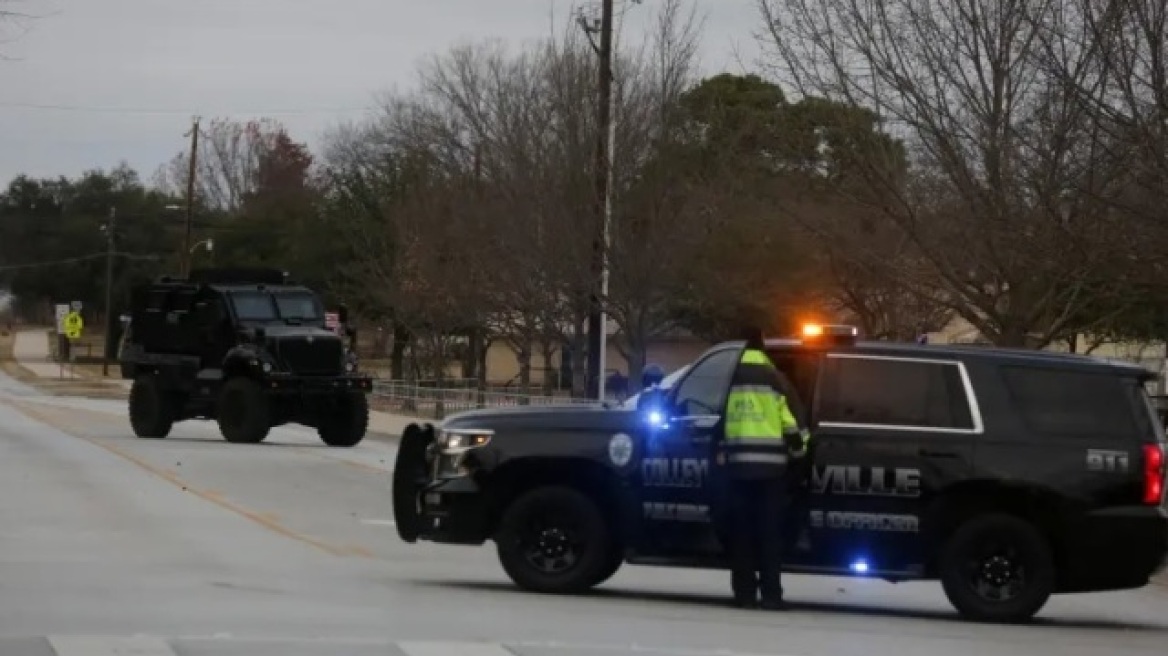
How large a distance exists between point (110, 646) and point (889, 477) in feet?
17.3

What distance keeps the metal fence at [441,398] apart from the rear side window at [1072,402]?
2924cm

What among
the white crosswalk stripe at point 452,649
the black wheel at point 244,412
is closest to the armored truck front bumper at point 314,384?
the black wheel at point 244,412

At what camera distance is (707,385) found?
13.9 meters

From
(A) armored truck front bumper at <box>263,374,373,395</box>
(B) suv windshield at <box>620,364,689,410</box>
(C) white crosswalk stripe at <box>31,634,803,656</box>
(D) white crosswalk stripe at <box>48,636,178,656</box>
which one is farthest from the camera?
(A) armored truck front bumper at <box>263,374,373,395</box>

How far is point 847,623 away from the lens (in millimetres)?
13180

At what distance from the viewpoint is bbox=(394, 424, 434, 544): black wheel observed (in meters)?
14.4

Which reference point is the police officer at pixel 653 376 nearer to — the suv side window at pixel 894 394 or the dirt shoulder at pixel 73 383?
the suv side window at pixel 894 394

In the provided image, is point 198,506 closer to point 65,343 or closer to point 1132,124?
point 1132,124

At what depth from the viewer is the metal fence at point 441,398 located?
4606 cm

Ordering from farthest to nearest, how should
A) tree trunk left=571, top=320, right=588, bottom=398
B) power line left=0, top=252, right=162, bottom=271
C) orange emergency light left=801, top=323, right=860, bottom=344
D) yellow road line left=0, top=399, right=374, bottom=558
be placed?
power line left=0, top=252, right=162, bottom=271 < tree trunk left=571, top=320, right=588, bottom=398 < yellow road line left=0, top=399, right=374, bottom=558 < orange emergency light left=801, top=323, right=860, bottom=344

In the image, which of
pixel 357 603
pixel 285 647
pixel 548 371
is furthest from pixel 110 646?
pixel 548 371

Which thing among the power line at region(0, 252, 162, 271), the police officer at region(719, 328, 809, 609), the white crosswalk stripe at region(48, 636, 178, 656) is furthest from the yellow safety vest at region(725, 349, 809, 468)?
the power line at region(0, 252, 162, 271)

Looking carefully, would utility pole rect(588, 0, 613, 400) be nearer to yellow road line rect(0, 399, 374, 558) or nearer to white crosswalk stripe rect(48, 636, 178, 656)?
yellow road line rect(0, 399, 374, 558)

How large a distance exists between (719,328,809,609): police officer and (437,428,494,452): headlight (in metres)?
1.76
